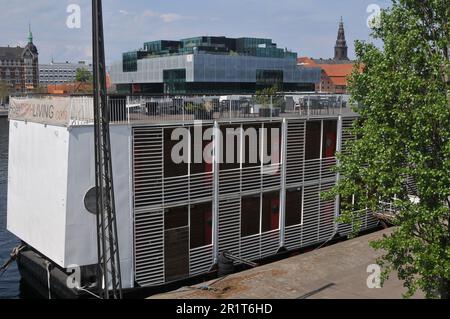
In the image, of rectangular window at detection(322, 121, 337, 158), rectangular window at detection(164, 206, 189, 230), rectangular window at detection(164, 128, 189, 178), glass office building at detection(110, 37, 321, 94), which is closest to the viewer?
rectangular window at detection(164, 128, 189, 178)

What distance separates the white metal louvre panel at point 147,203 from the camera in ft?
60.8

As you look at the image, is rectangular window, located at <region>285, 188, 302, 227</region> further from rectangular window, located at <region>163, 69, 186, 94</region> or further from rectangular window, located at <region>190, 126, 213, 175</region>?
rectangular window, located at <region>163, 69, 186, 94</region>

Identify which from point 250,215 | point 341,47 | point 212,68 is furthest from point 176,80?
point 341,47

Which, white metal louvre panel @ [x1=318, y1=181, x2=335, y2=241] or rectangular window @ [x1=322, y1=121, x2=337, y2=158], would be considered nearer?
rectangular window @ [x1=322, y1=121, x2=337, y2=158]

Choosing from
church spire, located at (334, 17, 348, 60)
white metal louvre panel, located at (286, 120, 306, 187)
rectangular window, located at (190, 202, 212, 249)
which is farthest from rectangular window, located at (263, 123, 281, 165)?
church spire, located at (334, 17, 348, 60)

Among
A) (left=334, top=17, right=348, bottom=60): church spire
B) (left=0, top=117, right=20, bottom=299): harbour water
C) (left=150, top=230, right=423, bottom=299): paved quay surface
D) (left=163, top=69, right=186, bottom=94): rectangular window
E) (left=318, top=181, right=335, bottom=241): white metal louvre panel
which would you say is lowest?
(left=0, top=117, right=20, bottom=299): harbour water

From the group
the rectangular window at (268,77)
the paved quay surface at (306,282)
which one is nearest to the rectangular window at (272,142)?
the paved quay surface at (306,282)

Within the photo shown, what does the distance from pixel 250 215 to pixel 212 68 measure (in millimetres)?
74565

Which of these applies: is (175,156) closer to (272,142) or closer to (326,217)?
(272,142)

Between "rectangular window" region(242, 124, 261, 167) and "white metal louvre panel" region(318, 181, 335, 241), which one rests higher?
"rectangular window" region(242, 124, 261, 167)

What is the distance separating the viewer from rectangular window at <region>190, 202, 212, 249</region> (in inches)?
796

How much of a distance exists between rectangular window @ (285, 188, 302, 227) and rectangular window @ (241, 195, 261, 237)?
A: 178 cm

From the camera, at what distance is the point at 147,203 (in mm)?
18812
